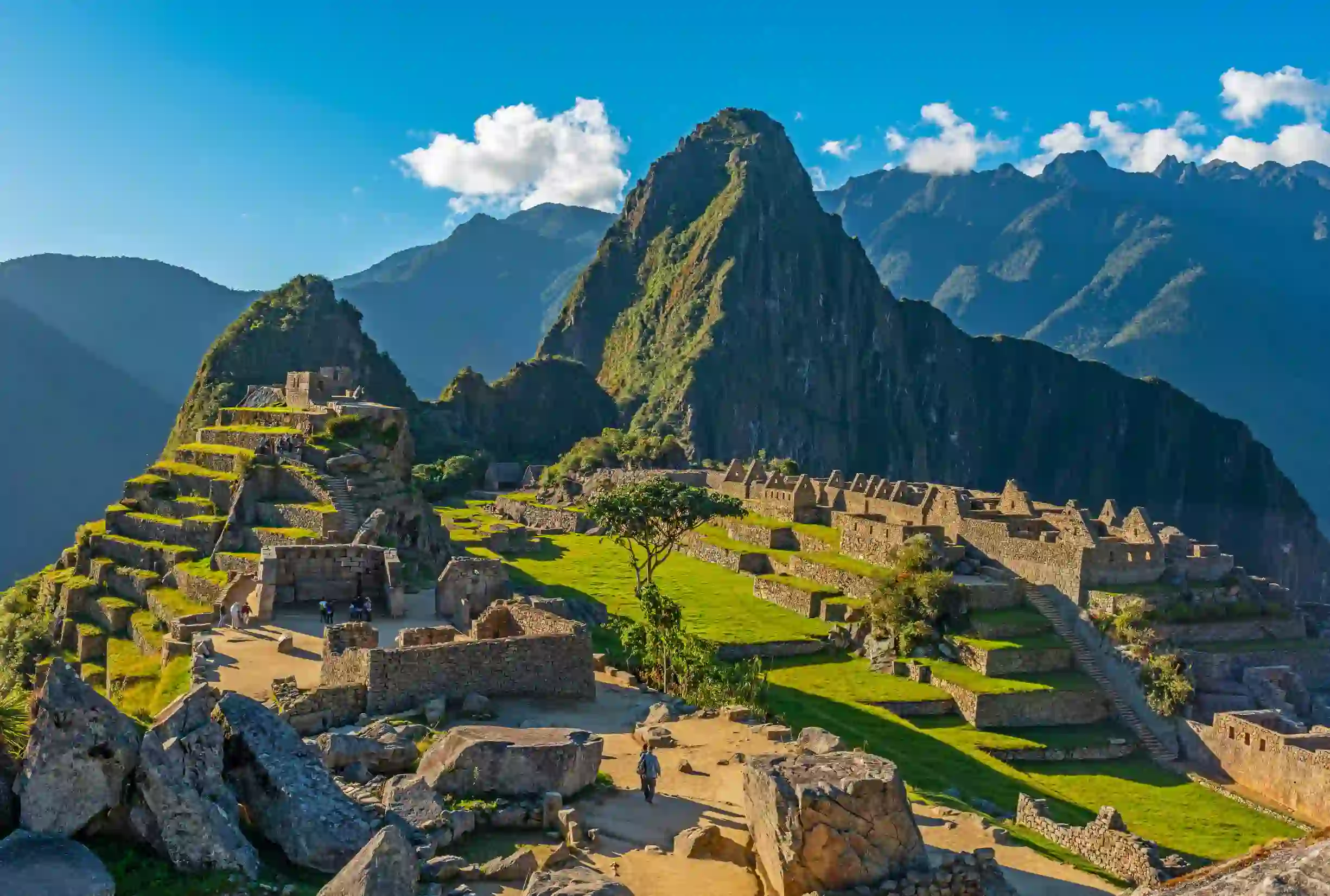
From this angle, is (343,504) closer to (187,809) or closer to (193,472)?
(193,472)

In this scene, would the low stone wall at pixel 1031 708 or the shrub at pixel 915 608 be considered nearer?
the low stone wall at pixel 1031 708

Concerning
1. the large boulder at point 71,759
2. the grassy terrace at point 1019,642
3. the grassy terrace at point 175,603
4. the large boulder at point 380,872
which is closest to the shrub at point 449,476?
the grassy terrace at point 175,603

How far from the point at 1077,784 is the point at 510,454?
335 ft

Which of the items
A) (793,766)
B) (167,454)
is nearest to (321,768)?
(793,766)

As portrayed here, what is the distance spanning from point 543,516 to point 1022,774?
4647 centimetres

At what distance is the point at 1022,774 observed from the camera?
26.4m

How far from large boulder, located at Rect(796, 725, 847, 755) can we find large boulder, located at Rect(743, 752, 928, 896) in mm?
2838

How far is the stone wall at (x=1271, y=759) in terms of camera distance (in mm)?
25141

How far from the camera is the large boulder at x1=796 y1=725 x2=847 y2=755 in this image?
14.1m

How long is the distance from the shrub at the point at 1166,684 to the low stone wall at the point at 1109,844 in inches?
532

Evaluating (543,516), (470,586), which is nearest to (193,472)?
(470,586)

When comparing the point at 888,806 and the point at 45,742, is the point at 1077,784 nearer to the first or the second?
the point at 888,806

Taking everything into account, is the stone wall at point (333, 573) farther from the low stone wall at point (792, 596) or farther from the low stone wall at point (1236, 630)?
the low stone wall at point (1236, 630)

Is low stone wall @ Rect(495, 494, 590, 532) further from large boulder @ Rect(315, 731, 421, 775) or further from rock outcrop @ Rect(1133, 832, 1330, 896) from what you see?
rock outcrop @ Rect(1133, 832, 1330, 896)
